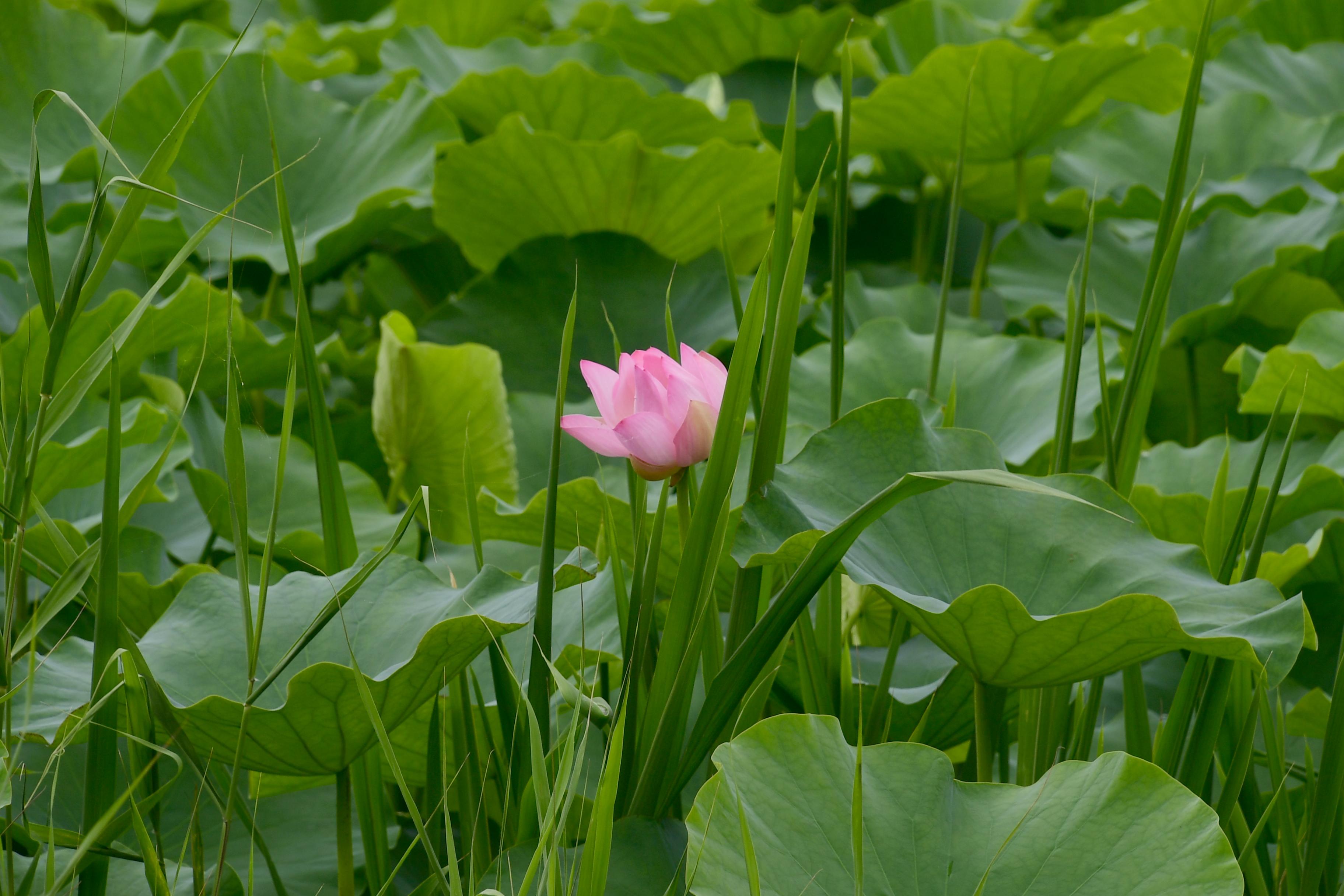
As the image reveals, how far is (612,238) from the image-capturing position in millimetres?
1388

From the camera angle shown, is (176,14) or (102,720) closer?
(102,720)

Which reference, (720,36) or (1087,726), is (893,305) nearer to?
(720,36)

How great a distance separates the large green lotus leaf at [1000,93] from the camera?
4.33 ft

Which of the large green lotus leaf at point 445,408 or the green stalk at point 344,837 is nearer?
the green stalk at point 344,837

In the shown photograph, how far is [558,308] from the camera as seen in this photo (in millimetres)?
1397

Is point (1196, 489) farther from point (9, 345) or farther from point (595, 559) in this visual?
point (9, 345)

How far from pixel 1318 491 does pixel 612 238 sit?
0.81 meters

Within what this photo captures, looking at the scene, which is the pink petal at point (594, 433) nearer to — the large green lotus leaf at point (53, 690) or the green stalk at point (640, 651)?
the green stalk at point (640, 651)

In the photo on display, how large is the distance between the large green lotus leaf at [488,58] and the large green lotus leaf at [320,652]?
1.17 meters

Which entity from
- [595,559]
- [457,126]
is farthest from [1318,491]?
[457,126]

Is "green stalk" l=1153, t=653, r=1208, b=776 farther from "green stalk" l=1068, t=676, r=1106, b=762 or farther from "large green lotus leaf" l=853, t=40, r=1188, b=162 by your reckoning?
"large green lotus leaf" l=853, t=40, r=1188, b=162

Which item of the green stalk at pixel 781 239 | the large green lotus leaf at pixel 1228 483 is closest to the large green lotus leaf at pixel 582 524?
the green stalk at pixel 781 239

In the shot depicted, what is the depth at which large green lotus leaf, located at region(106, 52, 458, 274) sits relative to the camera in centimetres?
140

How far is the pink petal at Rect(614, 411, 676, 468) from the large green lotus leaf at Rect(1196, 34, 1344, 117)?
1553 millimetres
